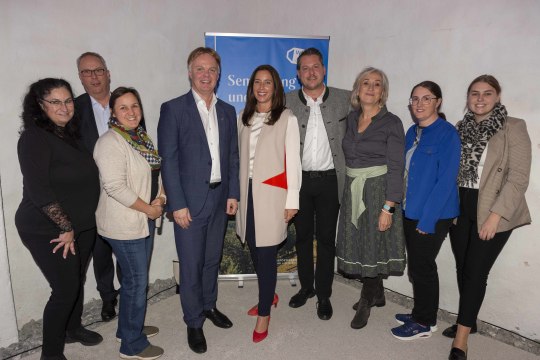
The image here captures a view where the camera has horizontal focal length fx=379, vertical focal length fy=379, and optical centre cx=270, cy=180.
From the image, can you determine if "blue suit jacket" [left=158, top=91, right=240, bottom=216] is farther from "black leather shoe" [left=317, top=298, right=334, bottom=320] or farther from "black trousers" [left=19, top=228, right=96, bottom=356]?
"black leather shoe" [left=317, top=298, right=334, bottom=320]

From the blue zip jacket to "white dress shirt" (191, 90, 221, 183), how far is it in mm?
1273

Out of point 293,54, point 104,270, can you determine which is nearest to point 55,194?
point 104,270

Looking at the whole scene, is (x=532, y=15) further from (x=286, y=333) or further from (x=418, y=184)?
(x=286, y=333)

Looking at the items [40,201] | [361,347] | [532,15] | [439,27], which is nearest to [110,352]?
[40,201]

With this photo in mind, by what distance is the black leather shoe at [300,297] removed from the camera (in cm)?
313

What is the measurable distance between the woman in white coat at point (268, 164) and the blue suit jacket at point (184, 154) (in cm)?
24

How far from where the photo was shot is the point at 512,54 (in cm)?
→ 253

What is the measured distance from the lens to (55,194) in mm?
2043

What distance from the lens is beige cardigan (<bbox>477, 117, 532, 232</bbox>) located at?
2.22 m

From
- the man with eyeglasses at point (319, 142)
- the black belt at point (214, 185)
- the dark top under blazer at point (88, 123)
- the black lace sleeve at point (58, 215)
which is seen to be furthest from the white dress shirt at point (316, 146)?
the black lace sleeve at point (58, 215)

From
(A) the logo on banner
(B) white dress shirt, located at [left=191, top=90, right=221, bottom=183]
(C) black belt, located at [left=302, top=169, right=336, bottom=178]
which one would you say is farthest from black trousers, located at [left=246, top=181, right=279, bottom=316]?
(A) the logo on banner

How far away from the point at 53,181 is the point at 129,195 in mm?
414

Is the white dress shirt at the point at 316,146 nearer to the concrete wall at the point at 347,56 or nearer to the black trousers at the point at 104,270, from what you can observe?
the concrete wall at the point at 347,56

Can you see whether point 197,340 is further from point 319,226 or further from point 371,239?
point 371,239
